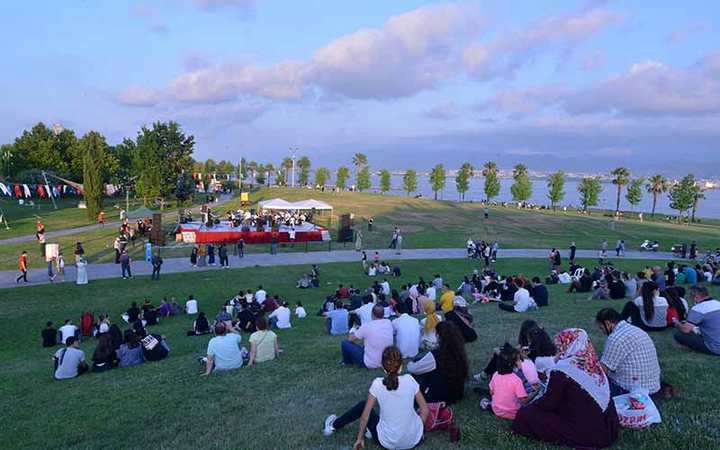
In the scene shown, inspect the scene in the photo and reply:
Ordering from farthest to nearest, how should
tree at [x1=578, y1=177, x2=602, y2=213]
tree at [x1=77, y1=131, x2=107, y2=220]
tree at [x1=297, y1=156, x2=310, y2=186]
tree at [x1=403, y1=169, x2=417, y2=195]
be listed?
tree at [x1=297, y1=156, x2=310, y2=186] → tree at [x1=403, y1=169, x2=417, y2=195] → tree at [x1=578, y1=177, x2=602, y2=213] → tree at [x1=77, y1=131, x2=107, y2=220]

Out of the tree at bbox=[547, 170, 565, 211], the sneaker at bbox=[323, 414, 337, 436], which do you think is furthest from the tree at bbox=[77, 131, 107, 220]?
the tree at bbox=[547, 170, 565, 211]

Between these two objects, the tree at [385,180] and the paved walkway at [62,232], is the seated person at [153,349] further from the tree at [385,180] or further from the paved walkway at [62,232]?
the tree at [385,180]

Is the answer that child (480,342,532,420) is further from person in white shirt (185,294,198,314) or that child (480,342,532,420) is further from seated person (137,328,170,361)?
person in white shirt (185,294,198,314)

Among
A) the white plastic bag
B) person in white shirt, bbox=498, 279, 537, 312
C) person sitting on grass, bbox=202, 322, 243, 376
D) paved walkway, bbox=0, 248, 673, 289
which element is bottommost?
paved walkway, bbox=0, 248, 673, 289

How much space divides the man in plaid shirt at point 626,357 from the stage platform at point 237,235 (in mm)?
29167

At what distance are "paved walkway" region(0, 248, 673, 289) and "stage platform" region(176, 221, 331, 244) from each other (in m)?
3.62

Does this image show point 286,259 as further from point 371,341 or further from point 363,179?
point 363,179

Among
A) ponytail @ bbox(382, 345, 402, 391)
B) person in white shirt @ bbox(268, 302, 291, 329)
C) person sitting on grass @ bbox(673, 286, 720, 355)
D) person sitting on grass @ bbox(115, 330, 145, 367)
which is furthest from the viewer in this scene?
person in white shirt @ bbox(268, 302, 291, 329)

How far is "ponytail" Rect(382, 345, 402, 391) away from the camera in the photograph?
5180 mm

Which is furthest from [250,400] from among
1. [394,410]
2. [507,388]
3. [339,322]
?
[339,322]

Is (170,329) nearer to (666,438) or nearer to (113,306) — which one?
(113,306)

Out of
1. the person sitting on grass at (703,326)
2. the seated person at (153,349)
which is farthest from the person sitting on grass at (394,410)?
the seated person at (153,349)

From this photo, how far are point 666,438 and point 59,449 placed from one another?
8.01 metres

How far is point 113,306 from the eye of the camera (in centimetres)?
1941
